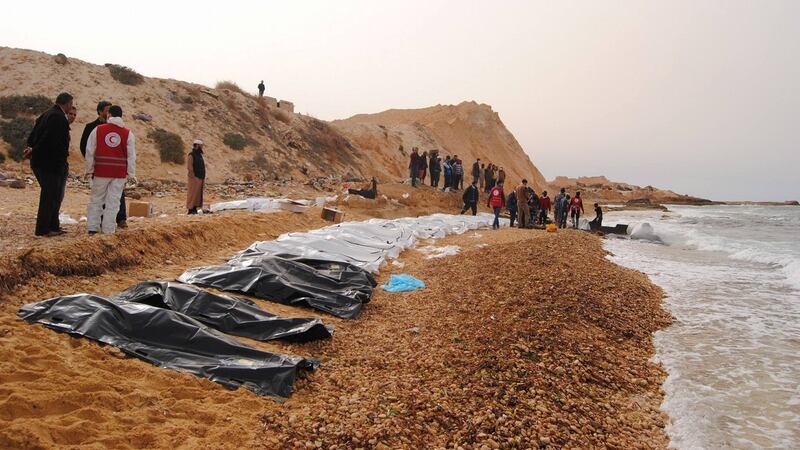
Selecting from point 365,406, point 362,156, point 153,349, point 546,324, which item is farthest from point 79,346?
point 362,156

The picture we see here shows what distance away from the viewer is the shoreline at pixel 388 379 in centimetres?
272

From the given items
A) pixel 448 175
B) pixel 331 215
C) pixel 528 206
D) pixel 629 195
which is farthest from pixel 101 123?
pixel 629 195

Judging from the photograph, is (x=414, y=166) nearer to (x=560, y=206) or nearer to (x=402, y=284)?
(x=560, y=206)

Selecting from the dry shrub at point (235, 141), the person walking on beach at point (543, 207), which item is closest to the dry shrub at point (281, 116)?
the dry shrub at point (235, 141)

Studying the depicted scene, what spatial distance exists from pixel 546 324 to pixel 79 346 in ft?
13.7

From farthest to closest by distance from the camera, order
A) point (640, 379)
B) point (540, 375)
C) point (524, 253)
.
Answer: point (524, 253)
point (640, 379)
point (540, 375)

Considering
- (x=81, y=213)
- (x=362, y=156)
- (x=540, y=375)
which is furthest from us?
(x=362, y=156)

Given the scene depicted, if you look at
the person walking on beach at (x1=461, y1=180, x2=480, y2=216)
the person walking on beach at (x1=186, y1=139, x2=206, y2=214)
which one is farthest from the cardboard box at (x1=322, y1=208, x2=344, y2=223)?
the person walking on beach at (x1=461, y1=180, x2=480, y2=216)

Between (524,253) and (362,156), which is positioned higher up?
(362,156)

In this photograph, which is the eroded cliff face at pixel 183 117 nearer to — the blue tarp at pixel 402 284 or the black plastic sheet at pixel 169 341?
the blue tarp at pixel 402 284

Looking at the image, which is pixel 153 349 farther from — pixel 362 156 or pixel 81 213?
pixel 362 156

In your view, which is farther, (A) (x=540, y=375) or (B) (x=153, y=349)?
(A) (x=540, y=375)

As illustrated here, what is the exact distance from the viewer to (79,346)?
3.26 metres

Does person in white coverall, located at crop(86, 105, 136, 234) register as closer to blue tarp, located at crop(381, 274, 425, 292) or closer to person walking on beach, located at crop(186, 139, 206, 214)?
person walking on beach, located at crop(186, 139, 206, 214)
